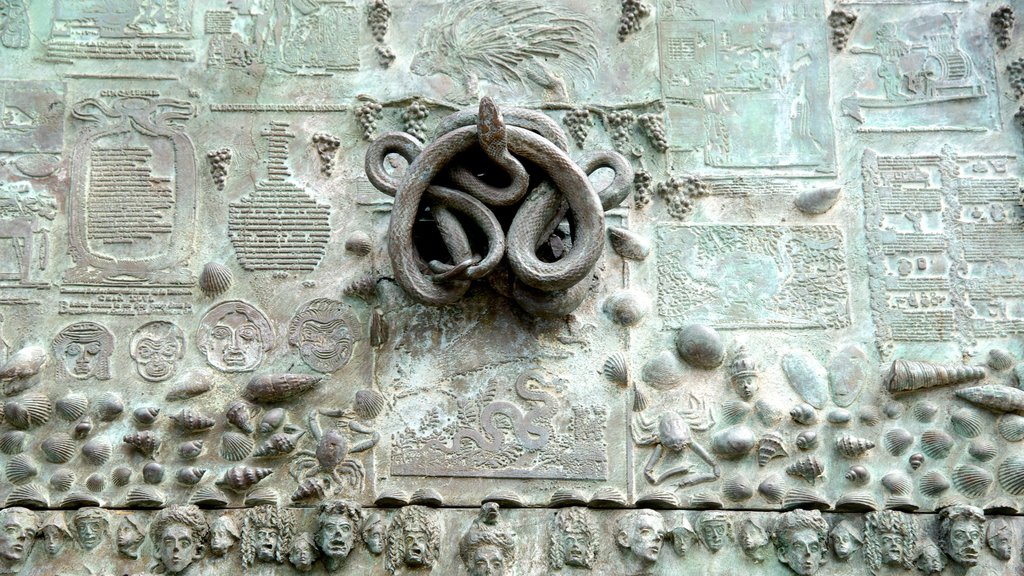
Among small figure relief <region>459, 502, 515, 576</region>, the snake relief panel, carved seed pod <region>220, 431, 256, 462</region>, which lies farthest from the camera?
carved seed pod <region>220, 431, 256, 462</region>

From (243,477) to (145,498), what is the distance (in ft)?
1.23

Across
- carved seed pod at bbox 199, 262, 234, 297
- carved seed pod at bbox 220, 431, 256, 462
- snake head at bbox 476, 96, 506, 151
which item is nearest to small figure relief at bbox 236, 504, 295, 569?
carved seed pod at bbox 220, 431, 256, 462

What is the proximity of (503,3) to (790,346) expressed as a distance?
199 cm

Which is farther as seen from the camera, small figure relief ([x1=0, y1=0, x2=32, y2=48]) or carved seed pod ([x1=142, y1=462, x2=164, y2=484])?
small figure relief ([x1=0, y1=0, x2=32, y2=48])

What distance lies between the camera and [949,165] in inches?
222

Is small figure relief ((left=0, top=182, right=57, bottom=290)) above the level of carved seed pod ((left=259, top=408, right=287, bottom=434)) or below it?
above

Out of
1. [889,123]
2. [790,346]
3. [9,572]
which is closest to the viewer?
[9,572]

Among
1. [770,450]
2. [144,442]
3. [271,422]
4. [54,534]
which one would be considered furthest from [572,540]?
[54,534]

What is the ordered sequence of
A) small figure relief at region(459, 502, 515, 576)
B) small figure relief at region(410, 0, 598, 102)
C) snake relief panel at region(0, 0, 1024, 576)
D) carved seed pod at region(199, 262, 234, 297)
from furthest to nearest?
small figure relief at region(410, 0, 598, 102)
carved seed pod at region(199, 262, 234, 297)
snake relief panel at region(0, 0, 1024, 576)
small figure relief at region(459, 502, 515, 576)

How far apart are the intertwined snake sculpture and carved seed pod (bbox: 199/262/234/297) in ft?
2.46

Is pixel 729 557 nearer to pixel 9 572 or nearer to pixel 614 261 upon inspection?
pixel 614 261

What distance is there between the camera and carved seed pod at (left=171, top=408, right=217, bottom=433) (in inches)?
200

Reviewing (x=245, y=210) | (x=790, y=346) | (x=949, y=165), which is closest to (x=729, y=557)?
(x=790, y=346)

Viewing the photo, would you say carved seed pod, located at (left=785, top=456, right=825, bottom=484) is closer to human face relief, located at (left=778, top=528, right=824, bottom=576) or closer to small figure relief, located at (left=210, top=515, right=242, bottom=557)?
human face relief, located at (left=778, top=528, right=824, bottom=576)
